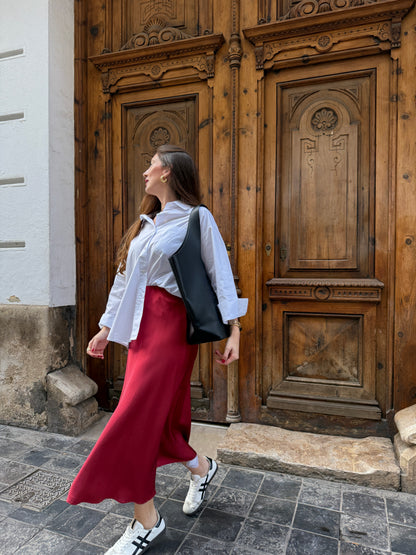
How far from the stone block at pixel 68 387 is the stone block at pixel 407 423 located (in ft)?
7.92

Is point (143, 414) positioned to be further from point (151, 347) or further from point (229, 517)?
point (229, 517)

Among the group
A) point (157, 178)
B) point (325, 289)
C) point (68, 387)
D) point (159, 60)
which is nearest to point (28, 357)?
point (68, 387)

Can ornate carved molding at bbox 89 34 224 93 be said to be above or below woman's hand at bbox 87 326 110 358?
above

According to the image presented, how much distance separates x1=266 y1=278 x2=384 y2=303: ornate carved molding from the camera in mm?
2932

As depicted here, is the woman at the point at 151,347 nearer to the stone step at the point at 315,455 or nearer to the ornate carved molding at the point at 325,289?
the stone step at the point at 315,455

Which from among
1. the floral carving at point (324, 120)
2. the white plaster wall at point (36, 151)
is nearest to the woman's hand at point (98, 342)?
the white plaster wall at point (36, 151)

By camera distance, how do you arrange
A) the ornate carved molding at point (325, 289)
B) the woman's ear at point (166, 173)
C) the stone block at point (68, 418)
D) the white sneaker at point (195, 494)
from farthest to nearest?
the stone block at point (68, 418)
the ornate carved molding at point (325, 289)
the white sneaker at point (195, 494)
the woman's ear at point (166, 173)

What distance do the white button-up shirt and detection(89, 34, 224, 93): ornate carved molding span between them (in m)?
2.00

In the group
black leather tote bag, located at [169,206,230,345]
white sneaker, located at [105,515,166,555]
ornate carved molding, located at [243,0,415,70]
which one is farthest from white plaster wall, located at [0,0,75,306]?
white sneaker, located at [105,515,166,555]

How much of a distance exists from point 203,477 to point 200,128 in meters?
2.63

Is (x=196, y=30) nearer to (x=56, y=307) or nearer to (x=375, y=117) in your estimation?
(x=375, y=117)

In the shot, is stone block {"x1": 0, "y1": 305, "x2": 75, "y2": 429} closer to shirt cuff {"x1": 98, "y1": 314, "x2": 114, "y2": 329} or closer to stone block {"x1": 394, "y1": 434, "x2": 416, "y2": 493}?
shirt cuff {"x1": 98, "y1": 314, "x2": 114, "y2": 329}

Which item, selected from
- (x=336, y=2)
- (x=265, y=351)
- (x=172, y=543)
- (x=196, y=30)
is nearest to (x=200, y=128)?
(x=196, y=30)

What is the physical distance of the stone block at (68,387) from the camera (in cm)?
322
